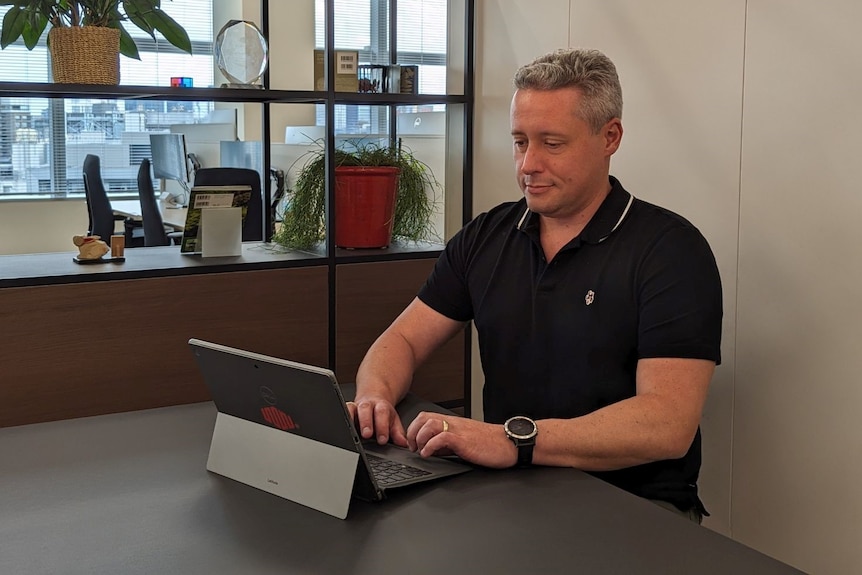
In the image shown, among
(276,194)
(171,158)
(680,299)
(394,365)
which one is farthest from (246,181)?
(680,299)

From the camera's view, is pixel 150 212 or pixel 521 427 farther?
pixel 150 212

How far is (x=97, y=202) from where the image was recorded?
5.64m

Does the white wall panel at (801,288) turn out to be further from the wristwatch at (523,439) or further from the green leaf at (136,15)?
the green leaf at (136,15)

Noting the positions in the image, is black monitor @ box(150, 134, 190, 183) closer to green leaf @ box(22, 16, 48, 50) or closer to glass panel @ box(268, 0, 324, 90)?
glass panel @ box(268, 0, 324, 90)

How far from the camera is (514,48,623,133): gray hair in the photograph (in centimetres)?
173

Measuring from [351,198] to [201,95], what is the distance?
1.67 ft

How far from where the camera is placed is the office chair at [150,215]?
527 cm

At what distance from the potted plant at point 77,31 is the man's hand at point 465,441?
1436 mm

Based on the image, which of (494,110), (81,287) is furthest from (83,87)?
(494,110)

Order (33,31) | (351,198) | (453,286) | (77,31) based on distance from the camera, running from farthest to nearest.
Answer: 1. (351,198)
2. (33,31)
3. (77,31)
4. (453,286)

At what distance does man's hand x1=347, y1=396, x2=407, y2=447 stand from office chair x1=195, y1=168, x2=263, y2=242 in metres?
1.98

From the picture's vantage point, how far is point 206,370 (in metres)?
1.41

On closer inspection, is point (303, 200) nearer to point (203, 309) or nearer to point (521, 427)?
point (203, 309)

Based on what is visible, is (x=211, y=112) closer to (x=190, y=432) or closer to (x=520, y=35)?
(x=520, y=35)
